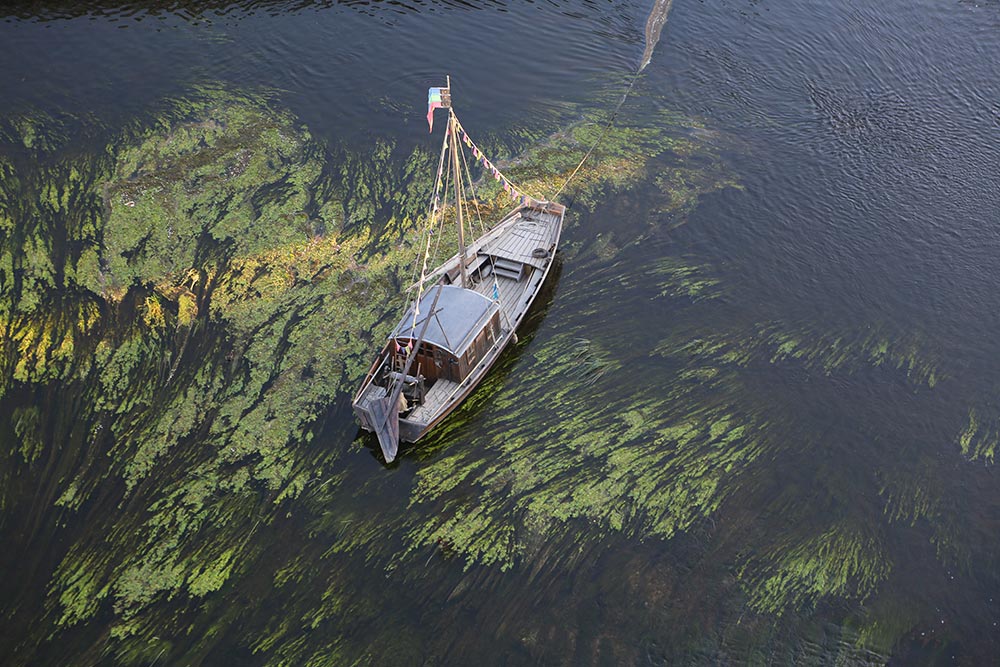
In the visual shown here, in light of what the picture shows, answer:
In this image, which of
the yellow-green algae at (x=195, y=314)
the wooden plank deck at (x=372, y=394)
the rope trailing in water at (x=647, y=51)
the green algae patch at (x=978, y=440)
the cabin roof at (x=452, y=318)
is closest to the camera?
the yellow-green algae at (x=195, y=314)

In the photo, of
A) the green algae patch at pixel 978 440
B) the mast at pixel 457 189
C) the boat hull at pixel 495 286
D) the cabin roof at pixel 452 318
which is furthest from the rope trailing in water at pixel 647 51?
the green algae patch at pixel 978 440

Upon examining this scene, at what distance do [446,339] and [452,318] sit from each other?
33.7 inches

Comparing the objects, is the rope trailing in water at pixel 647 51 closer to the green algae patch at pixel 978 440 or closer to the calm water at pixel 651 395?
the calm water at pixel 651 395

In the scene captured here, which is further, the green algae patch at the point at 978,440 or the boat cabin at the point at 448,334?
the green algae patch at the point at 978,440

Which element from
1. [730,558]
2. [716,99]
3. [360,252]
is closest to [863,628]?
[730,558]

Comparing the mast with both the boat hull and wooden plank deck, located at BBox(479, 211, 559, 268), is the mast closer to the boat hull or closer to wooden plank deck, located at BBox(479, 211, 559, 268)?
the boat hull

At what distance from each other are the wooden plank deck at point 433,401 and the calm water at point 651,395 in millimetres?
790

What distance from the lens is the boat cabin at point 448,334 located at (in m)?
19.8

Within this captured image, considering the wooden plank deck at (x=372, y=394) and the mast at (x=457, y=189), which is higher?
the mast at (x=457, y=189)

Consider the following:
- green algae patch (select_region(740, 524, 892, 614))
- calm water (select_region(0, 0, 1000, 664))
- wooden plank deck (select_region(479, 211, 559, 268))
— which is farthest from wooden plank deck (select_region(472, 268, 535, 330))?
green algae patch (select_region(740, 524, 892, 614))

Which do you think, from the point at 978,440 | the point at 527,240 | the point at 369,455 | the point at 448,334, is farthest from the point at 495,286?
the point at 978,440

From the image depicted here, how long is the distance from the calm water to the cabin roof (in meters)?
2.14

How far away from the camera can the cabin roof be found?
1984 centimetres

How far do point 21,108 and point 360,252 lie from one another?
57.7 ft
